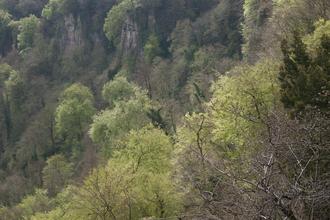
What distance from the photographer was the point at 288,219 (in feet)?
13.0

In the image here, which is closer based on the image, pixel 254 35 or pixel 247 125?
pixel 247 125

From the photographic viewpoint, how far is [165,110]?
2617 centimetres

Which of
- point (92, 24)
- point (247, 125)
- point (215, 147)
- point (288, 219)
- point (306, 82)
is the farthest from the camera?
point (92, 24)

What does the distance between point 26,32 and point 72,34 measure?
1146cm

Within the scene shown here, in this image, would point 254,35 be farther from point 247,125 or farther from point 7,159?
point 7,159

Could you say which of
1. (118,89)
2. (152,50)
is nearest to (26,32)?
(152,50)

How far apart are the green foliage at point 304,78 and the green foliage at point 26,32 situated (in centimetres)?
6352

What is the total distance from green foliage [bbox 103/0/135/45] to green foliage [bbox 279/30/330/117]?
47935 mm

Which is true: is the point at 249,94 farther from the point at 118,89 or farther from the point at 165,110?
the point at 118,89

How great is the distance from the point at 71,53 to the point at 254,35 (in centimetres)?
4429

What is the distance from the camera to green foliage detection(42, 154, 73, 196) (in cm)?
2606

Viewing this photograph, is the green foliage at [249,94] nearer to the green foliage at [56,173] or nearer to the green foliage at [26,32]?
the green foliage at [56,173]

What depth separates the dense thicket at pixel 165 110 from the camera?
561cm

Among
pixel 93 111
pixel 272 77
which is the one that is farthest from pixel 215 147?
pixel 93 111
